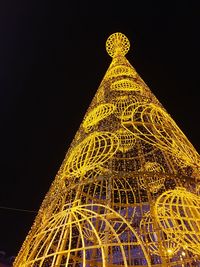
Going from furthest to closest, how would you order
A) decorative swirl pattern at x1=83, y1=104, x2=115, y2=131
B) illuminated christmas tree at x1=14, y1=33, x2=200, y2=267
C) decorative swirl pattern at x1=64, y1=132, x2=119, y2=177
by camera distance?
decorative swirl pattern at x1=83, y1=104, x2=115, y2=131, decorative swirl pattern at x1=64, y1=132, x2=119, y2=177, illuminated christmas tree at x1=14, y1=33, x2=200, y2=267

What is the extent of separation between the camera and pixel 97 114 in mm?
5738

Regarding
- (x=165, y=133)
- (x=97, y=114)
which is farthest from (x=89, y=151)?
(x=165, y=133)

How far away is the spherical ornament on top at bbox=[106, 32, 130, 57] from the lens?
26.3 ft

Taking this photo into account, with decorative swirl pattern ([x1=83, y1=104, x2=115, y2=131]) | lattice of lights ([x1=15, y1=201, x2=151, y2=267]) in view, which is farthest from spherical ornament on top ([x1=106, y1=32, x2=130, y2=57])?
lattice of lights ([x1=15, y1=201, x2=151, y2=267])

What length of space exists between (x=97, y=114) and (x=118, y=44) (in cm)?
328

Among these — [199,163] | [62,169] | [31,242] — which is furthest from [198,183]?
[31,242]

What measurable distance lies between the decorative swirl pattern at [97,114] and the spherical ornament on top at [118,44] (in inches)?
115

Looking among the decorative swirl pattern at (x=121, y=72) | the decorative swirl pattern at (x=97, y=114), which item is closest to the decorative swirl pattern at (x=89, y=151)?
the decorative swirl pattern at (x=97, y=114)

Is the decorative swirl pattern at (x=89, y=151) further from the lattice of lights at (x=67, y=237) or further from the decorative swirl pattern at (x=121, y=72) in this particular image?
the decorative swirl pattern at (x=121, y=72)

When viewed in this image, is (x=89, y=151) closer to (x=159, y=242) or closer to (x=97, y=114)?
(x=97, y=114)

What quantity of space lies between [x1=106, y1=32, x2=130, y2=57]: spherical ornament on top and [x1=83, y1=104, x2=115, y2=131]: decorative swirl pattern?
9.58ft

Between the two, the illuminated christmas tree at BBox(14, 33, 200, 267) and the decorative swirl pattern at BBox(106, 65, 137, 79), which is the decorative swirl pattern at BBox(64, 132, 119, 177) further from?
the decorative swirl pattern at BBox(106, 65, 137, 79)

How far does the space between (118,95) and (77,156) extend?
5.67ft

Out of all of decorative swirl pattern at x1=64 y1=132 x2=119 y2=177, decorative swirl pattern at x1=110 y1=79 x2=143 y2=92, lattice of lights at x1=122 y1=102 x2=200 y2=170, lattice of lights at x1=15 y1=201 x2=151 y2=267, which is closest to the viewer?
lattice of lights at x1=15 y1=201 x2=151 y2=267
